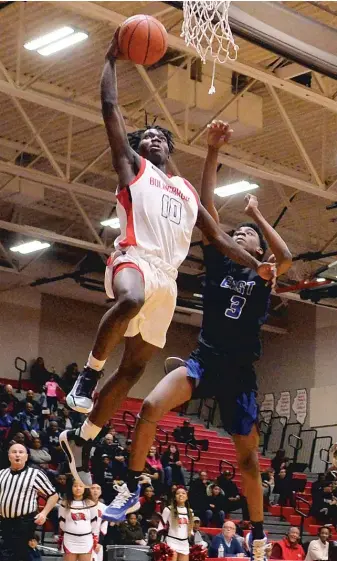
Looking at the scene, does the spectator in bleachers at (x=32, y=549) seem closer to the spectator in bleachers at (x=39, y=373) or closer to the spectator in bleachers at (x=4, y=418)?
the spectator in bleachers at (x=4, y=418)

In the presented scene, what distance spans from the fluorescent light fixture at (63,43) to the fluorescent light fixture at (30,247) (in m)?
8.53

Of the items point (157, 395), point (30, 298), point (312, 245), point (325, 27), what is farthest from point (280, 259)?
point (30, 298)

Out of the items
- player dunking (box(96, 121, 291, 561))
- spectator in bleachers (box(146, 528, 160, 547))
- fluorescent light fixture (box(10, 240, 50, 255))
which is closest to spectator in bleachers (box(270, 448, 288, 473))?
fluorescent light fixture (box(10, 240, 50, 255))

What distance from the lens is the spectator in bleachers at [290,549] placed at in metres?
17.5

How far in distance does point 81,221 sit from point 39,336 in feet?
14.4

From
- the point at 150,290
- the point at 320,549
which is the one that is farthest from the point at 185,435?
the point at 150,290

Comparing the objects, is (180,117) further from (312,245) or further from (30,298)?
(30,298)

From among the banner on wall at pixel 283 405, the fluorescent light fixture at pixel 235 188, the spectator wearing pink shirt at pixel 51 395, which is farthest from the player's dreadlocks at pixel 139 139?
the banner on wall at pixel 283 405

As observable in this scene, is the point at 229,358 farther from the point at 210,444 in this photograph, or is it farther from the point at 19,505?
the point at 210,444

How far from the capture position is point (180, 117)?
1847cm

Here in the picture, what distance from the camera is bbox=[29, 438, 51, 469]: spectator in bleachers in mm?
17438

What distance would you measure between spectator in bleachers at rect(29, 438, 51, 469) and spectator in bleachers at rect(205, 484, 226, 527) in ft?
10.6

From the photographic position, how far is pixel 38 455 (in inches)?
691

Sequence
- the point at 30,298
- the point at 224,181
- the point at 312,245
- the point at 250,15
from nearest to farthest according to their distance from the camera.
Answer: the point at 250,15
the point at 224,181
the point at 312,245
the point at 30,298
